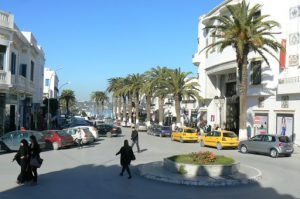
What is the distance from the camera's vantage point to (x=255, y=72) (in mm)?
41688

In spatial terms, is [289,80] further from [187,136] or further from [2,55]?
[2,55]

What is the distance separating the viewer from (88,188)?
45.4ft

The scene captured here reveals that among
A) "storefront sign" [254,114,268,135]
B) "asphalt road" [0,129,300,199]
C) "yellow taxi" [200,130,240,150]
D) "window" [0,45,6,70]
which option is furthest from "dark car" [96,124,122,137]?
"asphalt road" [0,129,300,199]

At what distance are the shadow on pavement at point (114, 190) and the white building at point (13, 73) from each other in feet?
58.5

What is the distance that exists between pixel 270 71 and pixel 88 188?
29707 mm

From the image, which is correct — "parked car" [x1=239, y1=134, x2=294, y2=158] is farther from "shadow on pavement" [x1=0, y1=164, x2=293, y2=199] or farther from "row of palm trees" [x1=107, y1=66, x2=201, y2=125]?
"row of palm trees" [x1=107, y1=66, x2=201, y2=125]

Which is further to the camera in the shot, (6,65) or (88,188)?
(6,65)

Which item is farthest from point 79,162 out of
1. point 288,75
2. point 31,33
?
point 31,33

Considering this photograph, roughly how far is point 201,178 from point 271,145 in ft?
41.7

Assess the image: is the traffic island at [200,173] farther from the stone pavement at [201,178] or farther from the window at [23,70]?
the window at [23,70]

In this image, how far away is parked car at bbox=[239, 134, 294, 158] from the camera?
26.7 metres

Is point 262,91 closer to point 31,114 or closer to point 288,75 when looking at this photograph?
point 288,75

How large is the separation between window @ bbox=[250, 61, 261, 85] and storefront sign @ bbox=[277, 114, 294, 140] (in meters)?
4.69

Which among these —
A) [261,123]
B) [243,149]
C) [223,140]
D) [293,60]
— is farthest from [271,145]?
[261,123]
